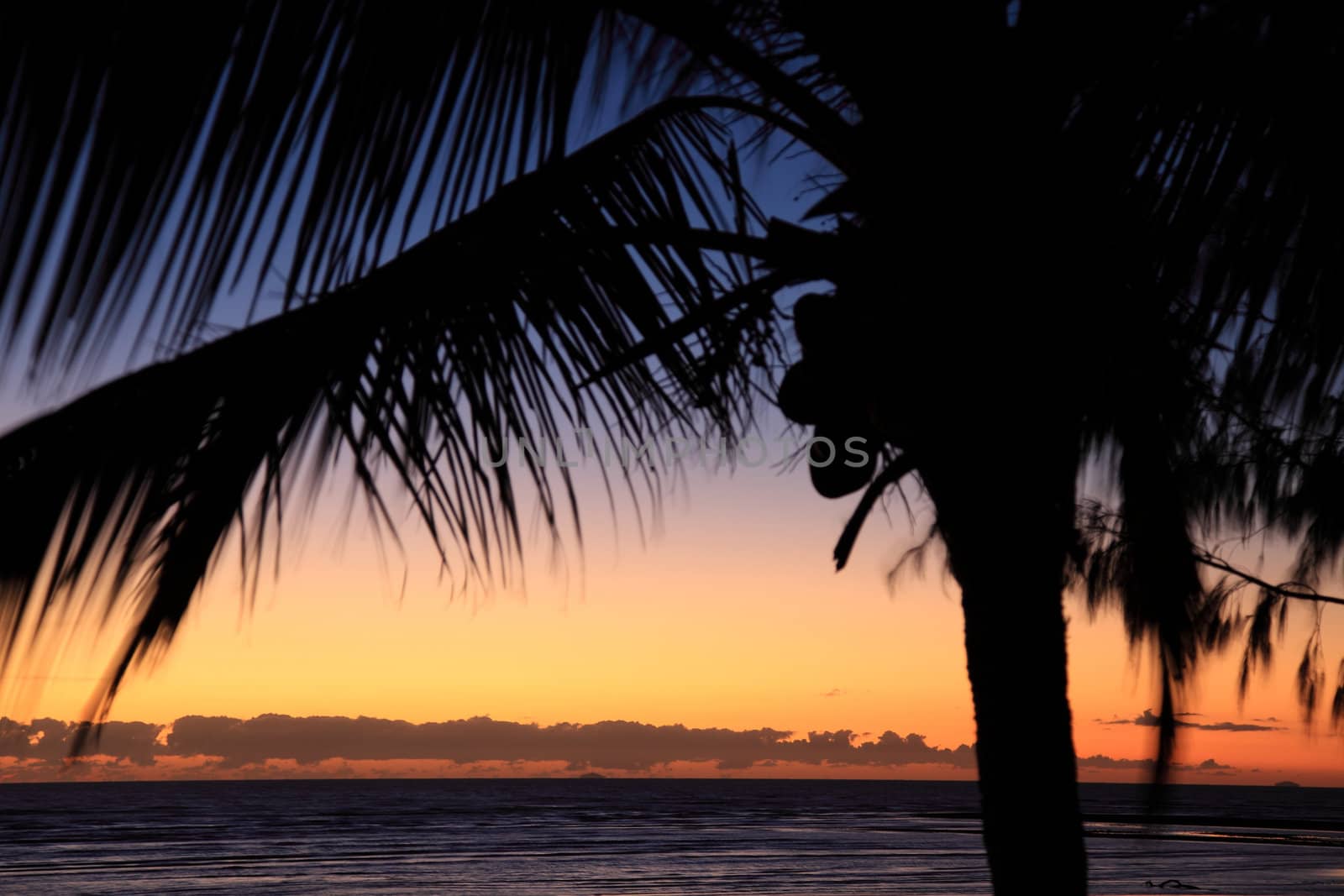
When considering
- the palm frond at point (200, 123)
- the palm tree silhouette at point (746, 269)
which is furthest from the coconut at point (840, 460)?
the palm frond at point (200, 123)

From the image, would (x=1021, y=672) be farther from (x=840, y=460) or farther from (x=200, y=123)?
(x=200, y=123)

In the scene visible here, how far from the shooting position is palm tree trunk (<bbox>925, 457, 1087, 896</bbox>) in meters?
1.73

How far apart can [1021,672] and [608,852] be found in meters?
33.9

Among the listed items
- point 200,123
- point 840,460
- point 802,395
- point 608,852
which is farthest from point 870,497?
point 608,852

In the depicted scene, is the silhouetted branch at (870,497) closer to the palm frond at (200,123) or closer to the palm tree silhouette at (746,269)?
the palm tree silhouette at (746,269)

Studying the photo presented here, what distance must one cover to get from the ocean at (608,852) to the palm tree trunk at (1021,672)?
55mm

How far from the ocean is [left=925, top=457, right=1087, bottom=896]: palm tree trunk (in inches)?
2.2

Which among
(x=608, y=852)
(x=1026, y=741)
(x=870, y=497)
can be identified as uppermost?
(x=870, y=497)

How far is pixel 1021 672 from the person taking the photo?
1760 mm

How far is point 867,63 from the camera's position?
1661 mm

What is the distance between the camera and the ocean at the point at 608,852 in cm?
2347

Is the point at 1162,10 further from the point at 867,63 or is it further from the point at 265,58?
the point at 265,58

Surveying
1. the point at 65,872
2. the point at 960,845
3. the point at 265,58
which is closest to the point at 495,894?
the point at 65,872

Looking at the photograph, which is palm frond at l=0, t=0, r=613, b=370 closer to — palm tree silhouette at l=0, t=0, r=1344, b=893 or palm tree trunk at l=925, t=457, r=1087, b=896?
palm tree silhouette at l=0, t=0, r=1344, b=893
